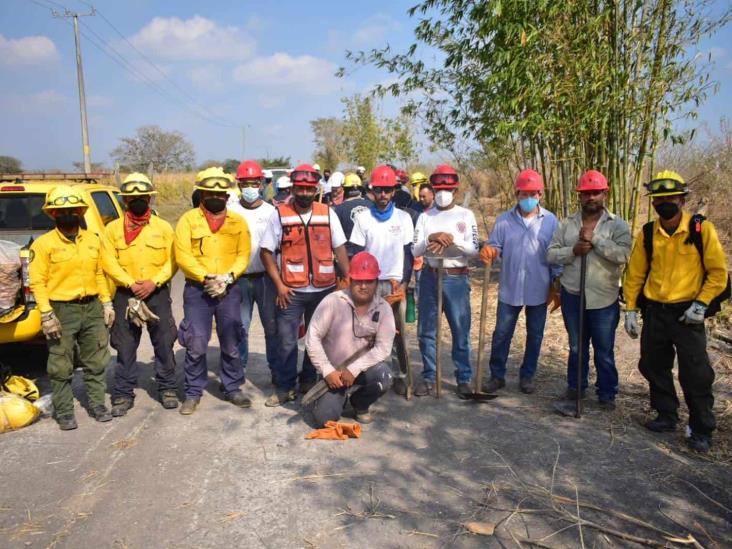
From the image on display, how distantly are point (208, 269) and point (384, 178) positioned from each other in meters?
1.67

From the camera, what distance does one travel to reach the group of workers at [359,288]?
4.25 metres

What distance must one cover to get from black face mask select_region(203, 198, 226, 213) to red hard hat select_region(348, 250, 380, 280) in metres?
1.32

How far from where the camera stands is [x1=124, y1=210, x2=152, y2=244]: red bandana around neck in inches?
187

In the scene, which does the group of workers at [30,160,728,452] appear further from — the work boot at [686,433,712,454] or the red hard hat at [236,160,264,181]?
the red hard hat at [236,160,264,181]

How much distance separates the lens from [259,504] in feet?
11.3

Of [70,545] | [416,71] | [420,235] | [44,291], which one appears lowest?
[70,545]

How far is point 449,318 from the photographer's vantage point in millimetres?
5188

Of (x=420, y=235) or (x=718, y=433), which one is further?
(x=420, y=235)

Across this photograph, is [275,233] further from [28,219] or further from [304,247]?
[28,219]

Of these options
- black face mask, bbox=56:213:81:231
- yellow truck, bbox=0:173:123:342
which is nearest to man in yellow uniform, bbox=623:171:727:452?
black face mask, bbox=56:213:81:231

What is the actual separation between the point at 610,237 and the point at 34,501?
4452mm

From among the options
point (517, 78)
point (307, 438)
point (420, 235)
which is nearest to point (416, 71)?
point (517, 78)

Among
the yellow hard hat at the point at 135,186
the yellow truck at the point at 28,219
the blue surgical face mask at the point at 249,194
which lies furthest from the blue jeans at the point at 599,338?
the yellow truck at the point at 28,219

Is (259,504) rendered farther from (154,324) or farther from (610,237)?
(610,237)
